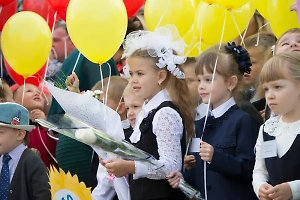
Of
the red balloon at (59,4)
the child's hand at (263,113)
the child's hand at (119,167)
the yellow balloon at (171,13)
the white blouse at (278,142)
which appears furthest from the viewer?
the red balloon at (59,4)

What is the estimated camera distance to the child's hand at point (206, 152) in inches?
156

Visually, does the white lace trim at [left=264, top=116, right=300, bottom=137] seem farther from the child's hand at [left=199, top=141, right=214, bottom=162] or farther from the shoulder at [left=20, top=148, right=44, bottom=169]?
the shoulder at [left=20, top=148, right=44, bottom=169]

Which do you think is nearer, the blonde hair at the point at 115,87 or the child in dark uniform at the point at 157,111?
the child in dark uniform at the point at 157,111

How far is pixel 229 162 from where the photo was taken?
156 inches

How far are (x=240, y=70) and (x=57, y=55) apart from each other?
3516 millimetres

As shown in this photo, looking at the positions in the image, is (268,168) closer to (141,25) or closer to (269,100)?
(269,100)

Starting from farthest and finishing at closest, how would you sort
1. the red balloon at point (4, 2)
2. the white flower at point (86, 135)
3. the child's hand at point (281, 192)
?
1. the red balloon at point (4, 2)
2. the white flower at point (86, 135)
3. the child's hand at point (281, 192)

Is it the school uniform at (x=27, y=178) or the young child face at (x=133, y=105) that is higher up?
the young child face at (x=133, y=105)

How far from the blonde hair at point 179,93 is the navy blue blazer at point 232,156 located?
0.18 metres

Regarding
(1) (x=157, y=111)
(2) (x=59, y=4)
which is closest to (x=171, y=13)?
(2) (x=59, y=4)

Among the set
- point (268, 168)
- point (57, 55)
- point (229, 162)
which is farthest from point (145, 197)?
point (57, 55)

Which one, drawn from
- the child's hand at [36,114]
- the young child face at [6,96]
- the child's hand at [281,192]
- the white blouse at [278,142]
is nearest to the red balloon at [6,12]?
the young child face at [6,96]

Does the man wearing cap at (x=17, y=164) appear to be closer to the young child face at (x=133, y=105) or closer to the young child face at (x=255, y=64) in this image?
the young child face at (x=133, y=105)

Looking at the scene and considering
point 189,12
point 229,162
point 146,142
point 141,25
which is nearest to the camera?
point 229,162
